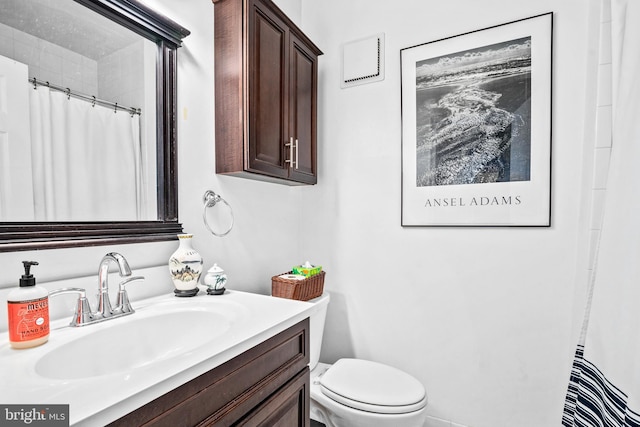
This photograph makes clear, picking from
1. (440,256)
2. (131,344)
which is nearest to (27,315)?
(131,344)

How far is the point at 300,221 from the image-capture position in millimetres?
2008

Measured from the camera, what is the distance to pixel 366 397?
126 cm

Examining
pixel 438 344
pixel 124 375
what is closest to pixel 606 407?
pixel 438 344

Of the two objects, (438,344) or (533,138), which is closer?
(533,138)

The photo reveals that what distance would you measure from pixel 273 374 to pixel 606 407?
2.99 feet

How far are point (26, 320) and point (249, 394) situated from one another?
51cm

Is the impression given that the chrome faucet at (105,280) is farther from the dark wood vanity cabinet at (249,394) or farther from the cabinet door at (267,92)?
the cabinet door at (267,92)

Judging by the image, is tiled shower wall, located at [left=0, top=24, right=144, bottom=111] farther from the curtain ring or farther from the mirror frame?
the curtain ring

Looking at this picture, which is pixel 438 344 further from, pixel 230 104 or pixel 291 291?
pixel 230 104

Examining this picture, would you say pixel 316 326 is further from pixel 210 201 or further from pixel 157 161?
pixel 157 161

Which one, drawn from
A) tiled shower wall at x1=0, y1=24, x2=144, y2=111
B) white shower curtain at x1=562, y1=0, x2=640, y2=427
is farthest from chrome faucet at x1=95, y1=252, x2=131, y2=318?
white shower curtain at x1=562, y1=0, x2=640, y2=427

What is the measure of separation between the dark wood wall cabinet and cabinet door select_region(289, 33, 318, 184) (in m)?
0.01

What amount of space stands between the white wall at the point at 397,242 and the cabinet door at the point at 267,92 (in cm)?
20

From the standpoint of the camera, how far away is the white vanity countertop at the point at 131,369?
0.49 meters
